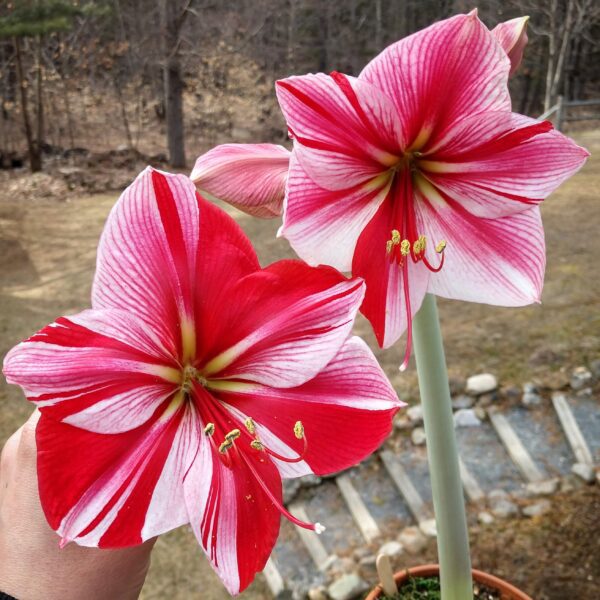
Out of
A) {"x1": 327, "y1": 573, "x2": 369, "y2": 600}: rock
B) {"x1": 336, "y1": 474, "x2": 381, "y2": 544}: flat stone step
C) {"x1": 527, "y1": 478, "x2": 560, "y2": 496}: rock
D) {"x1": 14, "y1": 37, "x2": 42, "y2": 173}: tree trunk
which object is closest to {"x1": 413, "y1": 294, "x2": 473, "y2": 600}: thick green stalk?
{"x1": 327, "y1": 573, "x2": 369, "y2": 600}: rock

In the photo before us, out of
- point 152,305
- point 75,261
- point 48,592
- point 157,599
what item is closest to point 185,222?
point 152,305

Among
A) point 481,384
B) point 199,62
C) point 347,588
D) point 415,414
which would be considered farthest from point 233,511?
point 199,62

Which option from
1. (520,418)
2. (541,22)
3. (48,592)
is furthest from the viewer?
(541,22)

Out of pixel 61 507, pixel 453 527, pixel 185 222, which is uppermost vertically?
pixel 185 222

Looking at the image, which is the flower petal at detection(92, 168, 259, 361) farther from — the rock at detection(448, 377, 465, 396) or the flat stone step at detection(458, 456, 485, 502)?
the rock at detection(448, 377, 465, 396)

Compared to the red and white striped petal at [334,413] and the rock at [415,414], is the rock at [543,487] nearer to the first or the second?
the rock at [415,414]

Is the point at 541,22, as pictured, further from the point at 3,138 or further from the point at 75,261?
the point at 75,261
